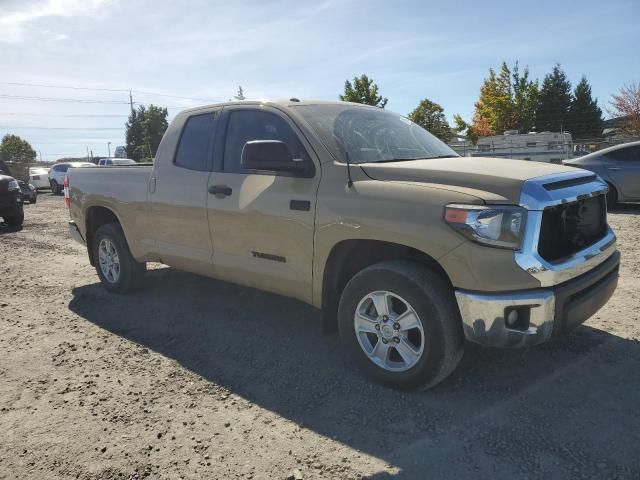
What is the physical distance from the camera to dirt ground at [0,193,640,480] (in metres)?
2.53

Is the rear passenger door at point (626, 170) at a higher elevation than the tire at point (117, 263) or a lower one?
higher

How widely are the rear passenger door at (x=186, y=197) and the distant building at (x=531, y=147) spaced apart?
1606cm

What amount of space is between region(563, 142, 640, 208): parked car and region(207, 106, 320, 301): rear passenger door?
861 centimetres

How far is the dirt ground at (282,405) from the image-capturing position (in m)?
2.53

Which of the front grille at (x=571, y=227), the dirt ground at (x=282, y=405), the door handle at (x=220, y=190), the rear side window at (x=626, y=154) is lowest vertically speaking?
the dirt ground at (x=282, y=405)

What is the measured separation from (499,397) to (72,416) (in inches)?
101

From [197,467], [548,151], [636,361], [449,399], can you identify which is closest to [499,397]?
[449,399]

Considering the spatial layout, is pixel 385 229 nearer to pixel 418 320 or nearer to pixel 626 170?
pixel 418 320

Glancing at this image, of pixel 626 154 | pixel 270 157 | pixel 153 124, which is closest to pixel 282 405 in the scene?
pixel 270 157

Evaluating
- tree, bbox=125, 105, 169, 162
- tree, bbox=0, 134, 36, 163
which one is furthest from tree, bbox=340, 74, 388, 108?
tree, bbox=0, 134, 36, 163

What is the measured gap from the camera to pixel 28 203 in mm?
18938

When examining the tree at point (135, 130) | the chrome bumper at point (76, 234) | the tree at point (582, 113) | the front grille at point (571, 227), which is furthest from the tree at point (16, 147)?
the front grille at point (571, 227)

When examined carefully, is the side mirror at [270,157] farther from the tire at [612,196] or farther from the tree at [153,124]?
the tree at [153,124]

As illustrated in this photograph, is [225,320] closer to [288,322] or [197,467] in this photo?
[288,322]
